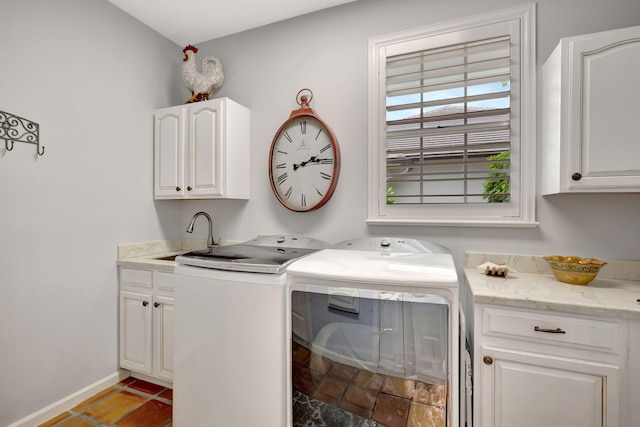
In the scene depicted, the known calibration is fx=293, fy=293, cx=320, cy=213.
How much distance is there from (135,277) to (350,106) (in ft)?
6.42

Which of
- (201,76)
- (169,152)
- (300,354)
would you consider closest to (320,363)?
(300,354)

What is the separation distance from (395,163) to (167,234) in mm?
1998

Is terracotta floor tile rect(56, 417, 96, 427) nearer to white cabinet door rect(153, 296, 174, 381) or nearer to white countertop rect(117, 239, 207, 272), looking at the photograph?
white cabinet door rect(153, 296, 174, 381)

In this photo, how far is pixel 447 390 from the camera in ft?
3.54

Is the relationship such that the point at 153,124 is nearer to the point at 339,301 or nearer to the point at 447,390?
the point at 339,301

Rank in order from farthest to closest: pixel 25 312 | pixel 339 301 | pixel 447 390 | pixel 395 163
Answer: pixel 395 163 → pixel 25 312 → pixel 339 301 → pixel 447 390

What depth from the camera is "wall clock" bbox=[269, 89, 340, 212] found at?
2.07 meters

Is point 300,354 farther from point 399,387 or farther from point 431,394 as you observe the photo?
point 431,394

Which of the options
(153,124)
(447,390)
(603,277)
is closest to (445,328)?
(447,390)

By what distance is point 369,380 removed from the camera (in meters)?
1.19

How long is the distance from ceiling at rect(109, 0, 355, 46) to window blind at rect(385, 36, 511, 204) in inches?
31.5

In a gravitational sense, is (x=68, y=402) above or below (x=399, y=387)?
below

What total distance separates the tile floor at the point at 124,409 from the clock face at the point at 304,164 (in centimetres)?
154

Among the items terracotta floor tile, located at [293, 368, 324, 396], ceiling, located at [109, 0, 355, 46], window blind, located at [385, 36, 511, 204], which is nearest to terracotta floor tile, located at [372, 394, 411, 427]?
terracotta floor tile, located at [293, 368, 324, 396]
